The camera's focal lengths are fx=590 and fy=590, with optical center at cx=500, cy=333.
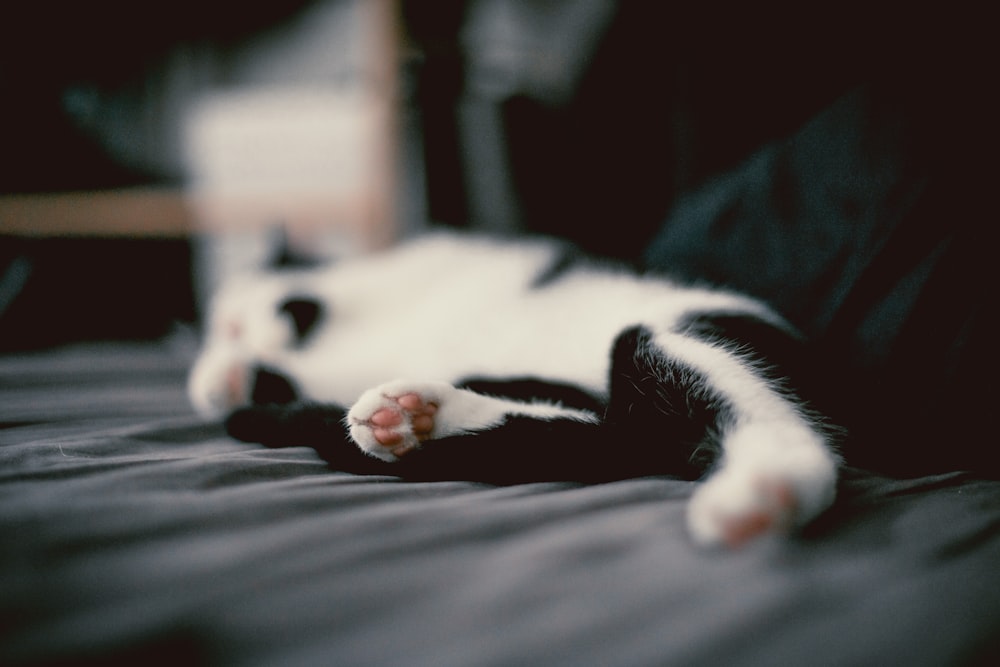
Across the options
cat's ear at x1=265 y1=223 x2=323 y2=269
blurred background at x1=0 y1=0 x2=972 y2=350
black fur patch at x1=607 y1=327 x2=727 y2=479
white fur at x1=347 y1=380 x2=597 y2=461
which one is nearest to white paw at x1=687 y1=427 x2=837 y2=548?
black fur patch at x1=607 y1=327 x2=727 y2=479

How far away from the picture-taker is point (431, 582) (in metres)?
0.40

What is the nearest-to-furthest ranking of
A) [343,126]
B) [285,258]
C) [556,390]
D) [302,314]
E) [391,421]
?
[391,421]
[556,390]
[302,314]
[285,258]
[343,126]

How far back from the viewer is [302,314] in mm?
1238

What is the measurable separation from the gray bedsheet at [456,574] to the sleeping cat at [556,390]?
39 mm

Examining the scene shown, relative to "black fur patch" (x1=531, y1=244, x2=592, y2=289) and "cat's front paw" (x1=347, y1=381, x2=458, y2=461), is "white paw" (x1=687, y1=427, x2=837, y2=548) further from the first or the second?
"black fur patch" (x1=531, y1=244, x2=592, y2=289)

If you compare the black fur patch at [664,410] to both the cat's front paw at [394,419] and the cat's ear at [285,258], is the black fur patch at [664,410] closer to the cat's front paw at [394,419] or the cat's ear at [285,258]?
the cat's front paw at [394,419]

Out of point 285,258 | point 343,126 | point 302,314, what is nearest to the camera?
point 302,314

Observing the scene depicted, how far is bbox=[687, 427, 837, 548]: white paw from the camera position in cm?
43

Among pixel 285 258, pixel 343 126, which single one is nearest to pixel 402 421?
pixel 285 258

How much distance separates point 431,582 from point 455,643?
63mm

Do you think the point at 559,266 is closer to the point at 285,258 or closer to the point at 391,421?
the point at 391,421

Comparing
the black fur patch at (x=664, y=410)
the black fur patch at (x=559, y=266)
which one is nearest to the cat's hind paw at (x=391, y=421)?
the black fur patch at (x=664, y=410)

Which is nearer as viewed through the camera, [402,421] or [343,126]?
[402,421]

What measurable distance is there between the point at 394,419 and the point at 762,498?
356mm
